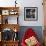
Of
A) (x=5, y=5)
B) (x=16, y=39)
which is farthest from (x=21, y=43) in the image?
(x=5, y=5)

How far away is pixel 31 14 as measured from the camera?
608cm

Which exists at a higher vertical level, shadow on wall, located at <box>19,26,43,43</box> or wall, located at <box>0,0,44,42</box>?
wall, located at <box>0,0,44,42</box>

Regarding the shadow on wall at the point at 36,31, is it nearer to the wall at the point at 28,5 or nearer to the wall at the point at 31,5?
the wall at the point at 31,5

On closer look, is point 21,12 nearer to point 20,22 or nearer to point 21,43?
point 20,22

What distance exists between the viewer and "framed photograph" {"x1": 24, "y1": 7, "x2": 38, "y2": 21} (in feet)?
19.9

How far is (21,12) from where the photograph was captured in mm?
6070

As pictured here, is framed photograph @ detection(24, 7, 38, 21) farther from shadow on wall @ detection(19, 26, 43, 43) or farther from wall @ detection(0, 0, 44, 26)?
shadow on wall @ detection(19, 26, 43, 43)

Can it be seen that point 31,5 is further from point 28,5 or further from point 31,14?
point 31,14

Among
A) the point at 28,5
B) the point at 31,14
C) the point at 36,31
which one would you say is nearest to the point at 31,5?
the point at 28,5

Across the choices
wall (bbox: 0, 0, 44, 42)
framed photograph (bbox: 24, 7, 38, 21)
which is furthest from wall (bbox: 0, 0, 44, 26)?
framed photograph (bbox: 24, 7, 38, 21)

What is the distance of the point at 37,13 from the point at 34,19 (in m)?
0.26

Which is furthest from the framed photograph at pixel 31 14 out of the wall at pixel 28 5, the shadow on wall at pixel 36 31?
the shadow on wall at pixel 36 31

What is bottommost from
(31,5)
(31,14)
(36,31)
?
(36,31)

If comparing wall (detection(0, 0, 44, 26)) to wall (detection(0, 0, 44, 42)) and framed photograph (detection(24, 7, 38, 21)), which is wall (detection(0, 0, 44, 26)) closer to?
wall (detection(0, 0, 44, 42))
